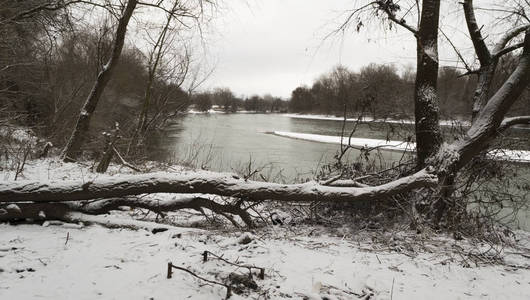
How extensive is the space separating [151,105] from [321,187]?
25.3 feet

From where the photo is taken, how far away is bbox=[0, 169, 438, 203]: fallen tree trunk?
12.4 ft

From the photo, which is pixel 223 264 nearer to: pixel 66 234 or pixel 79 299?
pixel 79 299

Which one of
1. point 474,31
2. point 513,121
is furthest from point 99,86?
point 513,121

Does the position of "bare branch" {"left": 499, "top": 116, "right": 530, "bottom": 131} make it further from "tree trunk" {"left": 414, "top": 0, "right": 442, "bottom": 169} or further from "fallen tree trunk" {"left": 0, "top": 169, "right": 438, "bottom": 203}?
"fallen tree trunk" {"left": 0, "top": 169, "right": 438, "bottom": 203}

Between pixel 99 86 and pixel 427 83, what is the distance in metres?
8.14

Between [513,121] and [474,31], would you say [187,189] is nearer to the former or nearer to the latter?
[513,121]

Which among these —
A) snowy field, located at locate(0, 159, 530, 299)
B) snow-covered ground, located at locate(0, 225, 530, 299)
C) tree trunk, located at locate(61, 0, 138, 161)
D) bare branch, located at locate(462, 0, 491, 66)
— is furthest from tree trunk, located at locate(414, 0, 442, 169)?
tree trunk, located at locate(61, 0, 138, 161)

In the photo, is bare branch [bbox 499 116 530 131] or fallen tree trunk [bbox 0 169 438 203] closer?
fallen tree trunk [bbox 0 169 438 203]

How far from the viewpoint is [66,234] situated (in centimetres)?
348

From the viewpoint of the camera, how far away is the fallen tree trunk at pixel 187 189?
3.79 meters

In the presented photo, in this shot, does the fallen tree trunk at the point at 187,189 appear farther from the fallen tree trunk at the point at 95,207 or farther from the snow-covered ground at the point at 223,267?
the snow-covered ground at the point at 223,267

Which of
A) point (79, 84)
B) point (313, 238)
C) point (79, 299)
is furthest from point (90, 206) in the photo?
point (79, 84)

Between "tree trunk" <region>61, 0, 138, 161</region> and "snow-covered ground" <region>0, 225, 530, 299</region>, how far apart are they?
6.39 meters

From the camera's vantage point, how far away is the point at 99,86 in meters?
9.20
